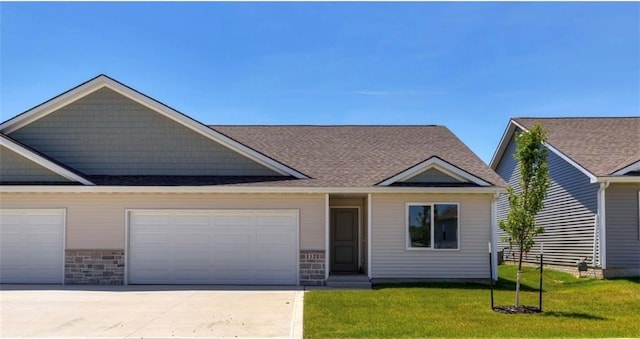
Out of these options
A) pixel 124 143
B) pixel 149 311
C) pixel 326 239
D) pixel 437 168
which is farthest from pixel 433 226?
pixel 124 143

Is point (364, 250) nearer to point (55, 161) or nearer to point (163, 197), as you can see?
point (163, 197)

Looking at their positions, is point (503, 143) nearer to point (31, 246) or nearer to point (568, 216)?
point (568, 216)

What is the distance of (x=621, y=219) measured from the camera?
16.5 m

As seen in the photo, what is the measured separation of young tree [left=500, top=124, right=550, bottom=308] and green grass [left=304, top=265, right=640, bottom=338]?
46.6 inches

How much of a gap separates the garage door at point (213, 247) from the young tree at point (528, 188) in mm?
6039

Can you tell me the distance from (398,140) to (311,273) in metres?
6.35

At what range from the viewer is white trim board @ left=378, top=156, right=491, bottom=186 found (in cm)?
1498

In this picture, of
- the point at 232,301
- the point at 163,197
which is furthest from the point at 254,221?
the point at 232,301

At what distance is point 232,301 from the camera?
1184cm

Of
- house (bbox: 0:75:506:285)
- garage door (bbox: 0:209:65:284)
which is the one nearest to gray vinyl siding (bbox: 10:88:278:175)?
house (bbox: 0:75:506:285)

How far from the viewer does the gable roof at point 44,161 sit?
588 inches

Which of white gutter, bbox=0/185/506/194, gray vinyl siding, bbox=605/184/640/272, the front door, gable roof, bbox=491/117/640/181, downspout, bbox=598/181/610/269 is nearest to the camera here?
white gutter, bbox=0/185/506/194

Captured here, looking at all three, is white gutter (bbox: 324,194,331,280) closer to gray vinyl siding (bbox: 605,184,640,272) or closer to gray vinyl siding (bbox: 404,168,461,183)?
gray vinyl siding (bbox: 404,168,461,183)

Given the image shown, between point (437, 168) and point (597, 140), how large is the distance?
7.21 m
